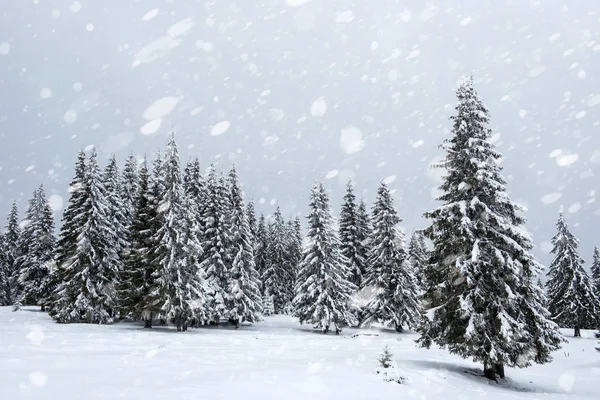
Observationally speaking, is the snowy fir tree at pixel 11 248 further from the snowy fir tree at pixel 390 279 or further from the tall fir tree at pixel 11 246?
the snowy fir tree at pixel 390 279

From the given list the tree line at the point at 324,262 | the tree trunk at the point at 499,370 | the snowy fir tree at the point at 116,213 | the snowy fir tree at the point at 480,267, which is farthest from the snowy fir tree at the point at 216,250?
the tree trunk at the point at 499,370

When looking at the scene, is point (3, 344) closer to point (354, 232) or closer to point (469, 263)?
point (469, 263)

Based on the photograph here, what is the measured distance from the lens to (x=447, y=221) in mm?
19188

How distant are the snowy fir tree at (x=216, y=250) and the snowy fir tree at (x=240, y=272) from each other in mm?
640

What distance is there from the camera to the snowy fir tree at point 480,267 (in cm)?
1775

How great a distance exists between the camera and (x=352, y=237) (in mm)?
48594

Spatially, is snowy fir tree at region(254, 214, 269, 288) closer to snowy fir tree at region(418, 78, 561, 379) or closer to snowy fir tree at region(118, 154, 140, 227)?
snowy fir tree at region(118, 154, 140, 227)

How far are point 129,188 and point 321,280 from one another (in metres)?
26.1

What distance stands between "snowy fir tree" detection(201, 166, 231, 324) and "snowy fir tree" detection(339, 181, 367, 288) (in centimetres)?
1375

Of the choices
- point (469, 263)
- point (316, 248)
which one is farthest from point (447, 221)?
point (316, 248)

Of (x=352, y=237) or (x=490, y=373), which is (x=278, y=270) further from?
(x=490, y=373)

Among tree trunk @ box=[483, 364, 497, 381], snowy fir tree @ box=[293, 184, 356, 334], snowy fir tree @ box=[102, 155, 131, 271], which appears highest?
snowy fir tree @ box=[102, 155, 131, 271]

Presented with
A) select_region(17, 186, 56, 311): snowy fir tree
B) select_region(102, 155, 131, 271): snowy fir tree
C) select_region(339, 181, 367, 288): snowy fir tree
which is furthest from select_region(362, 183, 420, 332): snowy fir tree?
select_region(17, 186, 56, 311): snowy fir tree

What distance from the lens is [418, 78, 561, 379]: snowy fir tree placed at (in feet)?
58.2
